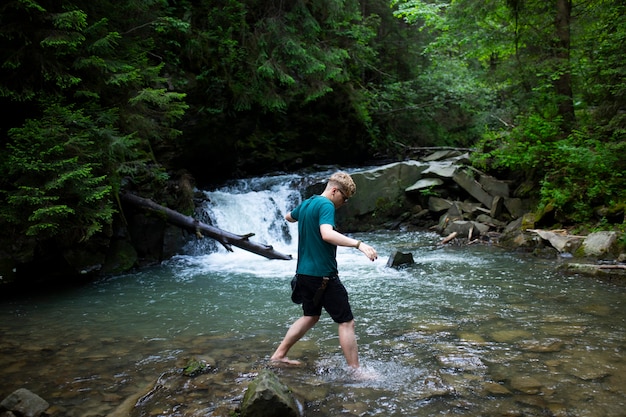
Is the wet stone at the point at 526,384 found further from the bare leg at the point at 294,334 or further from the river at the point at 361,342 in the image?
the bare leg at the point at 294,334

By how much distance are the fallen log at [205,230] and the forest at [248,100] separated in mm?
700

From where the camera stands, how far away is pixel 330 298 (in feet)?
12.9

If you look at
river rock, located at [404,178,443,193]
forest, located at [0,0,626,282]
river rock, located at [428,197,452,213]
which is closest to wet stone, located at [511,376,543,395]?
forest, located at [0,0,626,282]

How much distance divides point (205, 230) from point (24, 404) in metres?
7.29

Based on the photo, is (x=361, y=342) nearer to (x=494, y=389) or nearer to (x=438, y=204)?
(x=494, y=389)

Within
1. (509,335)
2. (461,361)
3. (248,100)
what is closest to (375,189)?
(248,100)

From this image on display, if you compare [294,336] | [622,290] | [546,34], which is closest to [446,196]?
[546,34]

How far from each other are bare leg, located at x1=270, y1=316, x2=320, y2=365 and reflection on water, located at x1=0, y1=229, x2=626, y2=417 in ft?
0.50

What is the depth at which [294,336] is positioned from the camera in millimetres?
4184

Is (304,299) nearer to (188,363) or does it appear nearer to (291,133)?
(188,363)

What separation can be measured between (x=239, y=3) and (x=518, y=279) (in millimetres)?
11826

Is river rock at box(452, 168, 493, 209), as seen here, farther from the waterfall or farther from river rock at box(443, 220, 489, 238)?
the waterfall

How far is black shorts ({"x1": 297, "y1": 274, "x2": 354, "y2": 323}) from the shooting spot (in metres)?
3.93

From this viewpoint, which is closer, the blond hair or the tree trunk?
the blond hair
